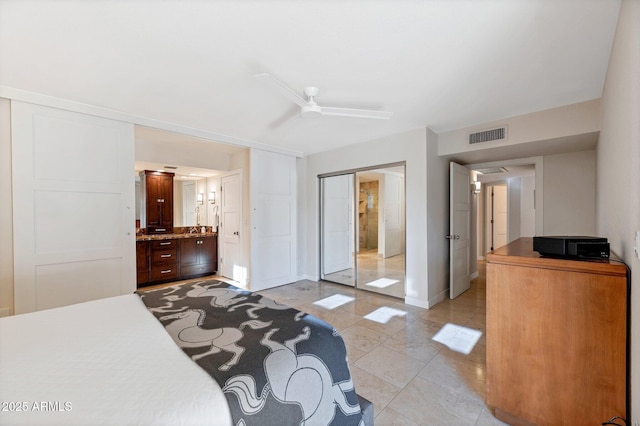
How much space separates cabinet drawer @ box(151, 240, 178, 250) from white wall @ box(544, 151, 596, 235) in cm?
612

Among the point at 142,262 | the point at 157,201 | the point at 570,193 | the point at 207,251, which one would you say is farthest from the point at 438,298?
the point at 157,201

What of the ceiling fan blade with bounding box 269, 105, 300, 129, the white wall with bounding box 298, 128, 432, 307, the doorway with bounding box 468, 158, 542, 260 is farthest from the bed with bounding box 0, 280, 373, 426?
the doorway with bounding box 468, 158, 542, 260

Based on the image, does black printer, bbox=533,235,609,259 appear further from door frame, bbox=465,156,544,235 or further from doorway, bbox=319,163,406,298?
door frame, bbox=465,156,544,235

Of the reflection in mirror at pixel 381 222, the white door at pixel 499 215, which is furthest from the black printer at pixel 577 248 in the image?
the white door at pixel 499 215

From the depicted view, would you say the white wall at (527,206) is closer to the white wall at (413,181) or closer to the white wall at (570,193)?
the white wall at (570,193)

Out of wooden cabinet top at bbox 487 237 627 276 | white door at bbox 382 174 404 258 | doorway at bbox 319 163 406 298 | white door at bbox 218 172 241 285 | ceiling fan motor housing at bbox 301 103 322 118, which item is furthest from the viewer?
white door at bbox 382 174 404 258

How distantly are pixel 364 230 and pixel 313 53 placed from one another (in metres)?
6.13

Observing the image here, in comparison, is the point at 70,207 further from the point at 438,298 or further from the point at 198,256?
the point at 438,298

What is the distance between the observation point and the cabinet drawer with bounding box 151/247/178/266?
452cm

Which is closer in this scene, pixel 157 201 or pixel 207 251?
pixel 157 201

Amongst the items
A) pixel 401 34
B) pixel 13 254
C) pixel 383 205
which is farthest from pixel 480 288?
pixel 13 254

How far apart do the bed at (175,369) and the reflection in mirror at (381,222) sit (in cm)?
414

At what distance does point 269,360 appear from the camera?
1.04m

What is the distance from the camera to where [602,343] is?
1.30 m
